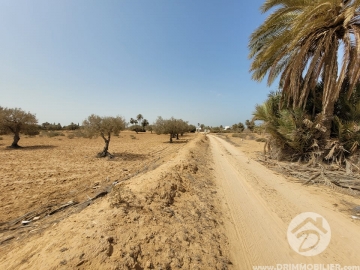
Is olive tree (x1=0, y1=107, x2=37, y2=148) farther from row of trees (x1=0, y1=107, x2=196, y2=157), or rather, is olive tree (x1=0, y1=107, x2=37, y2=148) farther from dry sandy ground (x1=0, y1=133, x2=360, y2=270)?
dry sandy ground (x1=0, y1=133, x2=360, y2=270)

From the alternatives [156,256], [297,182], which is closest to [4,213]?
[156,256]

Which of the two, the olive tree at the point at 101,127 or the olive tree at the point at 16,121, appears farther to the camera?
the olive tree at the point at 16,121

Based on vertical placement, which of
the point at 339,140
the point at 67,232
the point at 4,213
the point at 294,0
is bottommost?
the point at 4,213

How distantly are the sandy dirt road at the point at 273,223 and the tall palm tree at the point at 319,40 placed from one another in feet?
15.0

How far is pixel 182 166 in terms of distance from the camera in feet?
23.8

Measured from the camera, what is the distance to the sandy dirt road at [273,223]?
2.60 metres

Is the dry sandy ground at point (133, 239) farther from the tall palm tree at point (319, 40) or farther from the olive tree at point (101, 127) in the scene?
the olive tree at point (101, 127)

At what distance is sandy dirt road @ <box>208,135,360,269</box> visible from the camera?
8.53 ft

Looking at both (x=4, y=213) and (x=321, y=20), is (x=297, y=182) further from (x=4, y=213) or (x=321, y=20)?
(x=4, y=213)

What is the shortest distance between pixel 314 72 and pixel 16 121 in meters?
28.6

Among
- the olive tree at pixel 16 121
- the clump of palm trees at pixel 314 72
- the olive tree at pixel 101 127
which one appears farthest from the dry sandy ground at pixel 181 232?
the olive tree at pixel 16 121

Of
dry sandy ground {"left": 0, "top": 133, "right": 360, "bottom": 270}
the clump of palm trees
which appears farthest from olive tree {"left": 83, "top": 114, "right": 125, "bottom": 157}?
the clump of palm trees

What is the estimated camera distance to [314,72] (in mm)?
7371

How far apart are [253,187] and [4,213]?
25.3 feet
